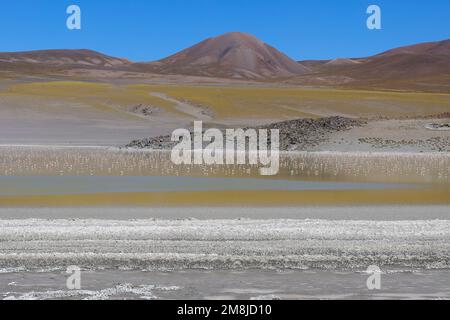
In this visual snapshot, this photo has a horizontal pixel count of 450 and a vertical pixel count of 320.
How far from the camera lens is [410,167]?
26625 millimetres

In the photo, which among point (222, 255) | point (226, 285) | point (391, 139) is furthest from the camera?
point (391, 139)

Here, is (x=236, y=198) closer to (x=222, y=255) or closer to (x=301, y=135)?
(x=222, y=255)

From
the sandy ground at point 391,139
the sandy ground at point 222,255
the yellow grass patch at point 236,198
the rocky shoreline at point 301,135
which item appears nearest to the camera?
the sandy ground at point 222,255

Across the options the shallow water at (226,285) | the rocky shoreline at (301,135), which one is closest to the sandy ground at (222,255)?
the shallow water at (226,285)

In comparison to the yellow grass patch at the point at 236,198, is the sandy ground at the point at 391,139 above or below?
above

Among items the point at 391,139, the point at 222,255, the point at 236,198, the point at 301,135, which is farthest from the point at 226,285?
the point at 391,139

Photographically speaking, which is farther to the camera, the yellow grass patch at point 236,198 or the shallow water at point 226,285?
the yellow grass patch at point 236,198

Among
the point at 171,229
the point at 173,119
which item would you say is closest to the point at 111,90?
the point at 173,119

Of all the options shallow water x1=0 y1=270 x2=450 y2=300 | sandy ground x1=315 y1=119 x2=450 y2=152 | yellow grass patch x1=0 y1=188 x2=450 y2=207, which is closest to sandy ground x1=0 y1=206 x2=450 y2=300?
shallow water x1=0 y1=270 x2=450 y2=300

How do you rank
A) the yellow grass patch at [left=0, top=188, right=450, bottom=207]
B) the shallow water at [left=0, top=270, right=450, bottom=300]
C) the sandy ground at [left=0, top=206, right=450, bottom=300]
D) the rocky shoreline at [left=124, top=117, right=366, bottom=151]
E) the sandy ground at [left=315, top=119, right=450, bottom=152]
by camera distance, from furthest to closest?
1. the rocky shoreline at [left=124, top=117, right=366, bottom=151]
2. the sandy ground at [left=315, top=119, right=450, bottom=152]
3. the yellow grass patch at [left=0, top=188, right=450, bottom=207]
4. the sandy ground at [left=0, top=206, right=450, bottom=300]
5. the shallow water at [left=0, top=270, right=450, bottom=300]

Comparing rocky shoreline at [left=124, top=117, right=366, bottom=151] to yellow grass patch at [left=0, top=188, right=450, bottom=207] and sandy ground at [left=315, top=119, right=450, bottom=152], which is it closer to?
sandy ground at [left=315, top=119, right=450, bottom=152]

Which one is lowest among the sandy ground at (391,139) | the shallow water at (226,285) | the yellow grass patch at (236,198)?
A: the shallow water at (226,285)

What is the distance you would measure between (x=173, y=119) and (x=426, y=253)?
161 ft

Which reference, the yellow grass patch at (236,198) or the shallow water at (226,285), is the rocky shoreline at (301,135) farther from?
the shallow water at (226,285)
